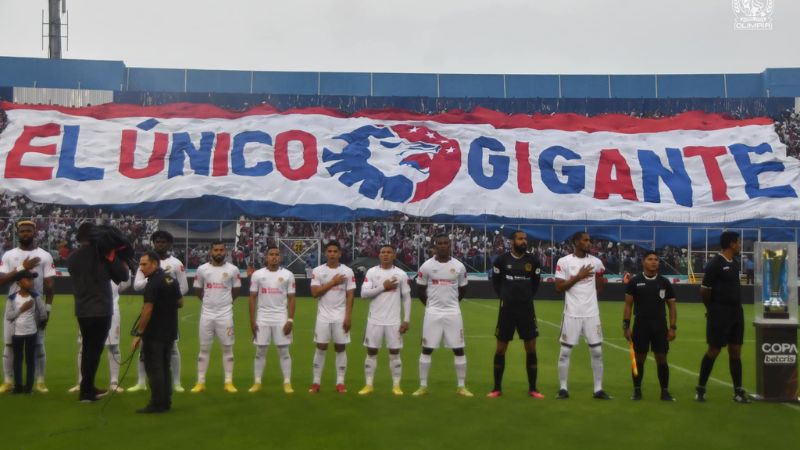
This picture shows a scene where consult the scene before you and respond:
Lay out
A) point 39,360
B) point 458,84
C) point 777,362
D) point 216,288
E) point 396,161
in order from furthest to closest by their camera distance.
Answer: point 458,84
point 396,161
point 216,288
point 39,360
point 777,362

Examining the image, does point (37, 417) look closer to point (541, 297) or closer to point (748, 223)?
point (541, 297)

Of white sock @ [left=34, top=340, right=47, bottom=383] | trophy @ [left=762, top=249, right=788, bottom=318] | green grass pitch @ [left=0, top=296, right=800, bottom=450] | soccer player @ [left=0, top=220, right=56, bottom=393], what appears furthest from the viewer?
trophy @ [left=762, top=249, right=788, bottom=318]

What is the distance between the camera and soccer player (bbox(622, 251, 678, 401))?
35.5 feet

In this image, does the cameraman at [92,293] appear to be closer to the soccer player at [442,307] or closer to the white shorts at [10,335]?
the white shorts at [10,335]

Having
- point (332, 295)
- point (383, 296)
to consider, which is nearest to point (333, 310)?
point (332, 295)

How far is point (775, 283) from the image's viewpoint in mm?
11141

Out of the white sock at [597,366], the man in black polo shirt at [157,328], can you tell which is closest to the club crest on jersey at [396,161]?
the white sock at [597,366]

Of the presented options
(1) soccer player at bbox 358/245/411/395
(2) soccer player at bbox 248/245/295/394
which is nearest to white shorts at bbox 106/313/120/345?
(2) soccer player at bbox 248/245/295/394

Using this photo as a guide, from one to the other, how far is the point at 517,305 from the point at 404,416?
247cm

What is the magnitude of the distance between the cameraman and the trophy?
854 centimetres

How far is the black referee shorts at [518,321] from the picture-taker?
11.0 m

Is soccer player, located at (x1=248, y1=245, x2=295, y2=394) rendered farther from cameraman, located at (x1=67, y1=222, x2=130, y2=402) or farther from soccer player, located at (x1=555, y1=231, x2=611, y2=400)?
soccer player, located at (x1=555, y1=231, x2=611, y2=400)

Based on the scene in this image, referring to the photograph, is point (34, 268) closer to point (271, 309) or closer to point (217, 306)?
point (217, 306)

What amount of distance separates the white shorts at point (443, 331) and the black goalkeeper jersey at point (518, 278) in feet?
2.42
